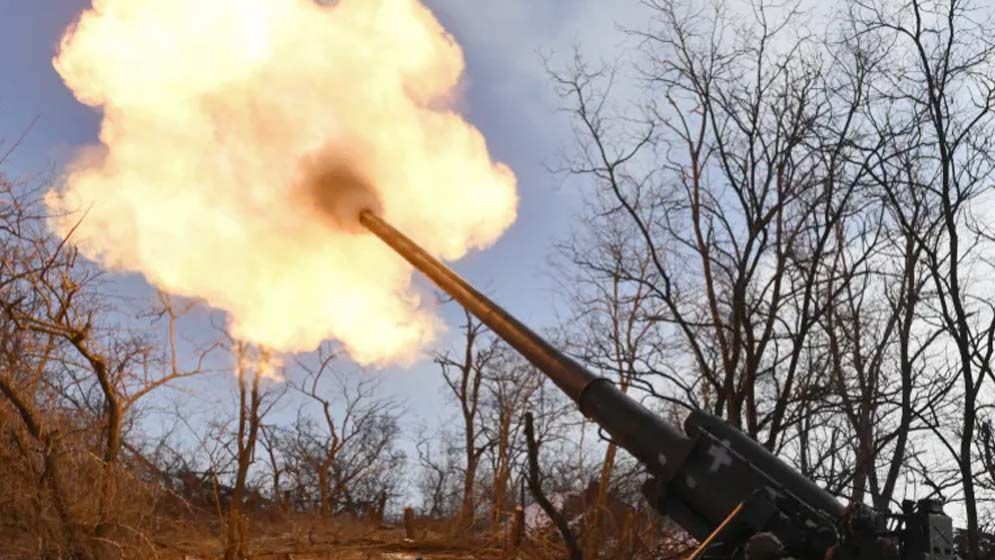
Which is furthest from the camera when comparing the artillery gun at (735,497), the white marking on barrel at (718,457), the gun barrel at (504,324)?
the gun barrel at (504,324)

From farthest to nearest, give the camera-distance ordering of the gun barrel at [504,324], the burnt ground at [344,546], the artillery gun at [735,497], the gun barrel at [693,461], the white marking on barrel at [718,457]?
1. the burnt ground at [344,546]
2. the gun barrel at [504,324]
3. the white marking on barrel at [718,457]
4. the gun barrel at [693,461]
5. the artillery gun at [735,497]

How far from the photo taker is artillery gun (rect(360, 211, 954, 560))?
604cm

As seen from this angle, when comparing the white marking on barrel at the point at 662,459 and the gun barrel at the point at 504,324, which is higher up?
the gun barrel at the point at 504,324

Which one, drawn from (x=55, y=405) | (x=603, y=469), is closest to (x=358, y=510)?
(x=603, y=469)

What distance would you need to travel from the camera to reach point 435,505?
3803cm

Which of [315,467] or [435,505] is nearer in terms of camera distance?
[315,467]

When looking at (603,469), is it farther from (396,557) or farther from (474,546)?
(396,557)

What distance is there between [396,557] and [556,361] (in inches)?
459

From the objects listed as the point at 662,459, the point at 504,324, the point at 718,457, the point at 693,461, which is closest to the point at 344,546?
the point at 504,324

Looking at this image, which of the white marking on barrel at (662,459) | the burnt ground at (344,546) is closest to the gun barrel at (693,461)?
the white marking on barrel at (662,459)

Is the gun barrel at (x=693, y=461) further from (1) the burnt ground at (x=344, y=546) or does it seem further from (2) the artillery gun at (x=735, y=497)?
(1) the burnt ground at (x=344, y=546)

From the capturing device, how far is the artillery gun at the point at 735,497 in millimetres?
6039

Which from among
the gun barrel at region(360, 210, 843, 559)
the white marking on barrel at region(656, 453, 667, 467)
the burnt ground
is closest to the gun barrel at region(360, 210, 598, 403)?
the gun barrel at region(360, 210, 843, 559)

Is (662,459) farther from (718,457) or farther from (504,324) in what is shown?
(504,324)
